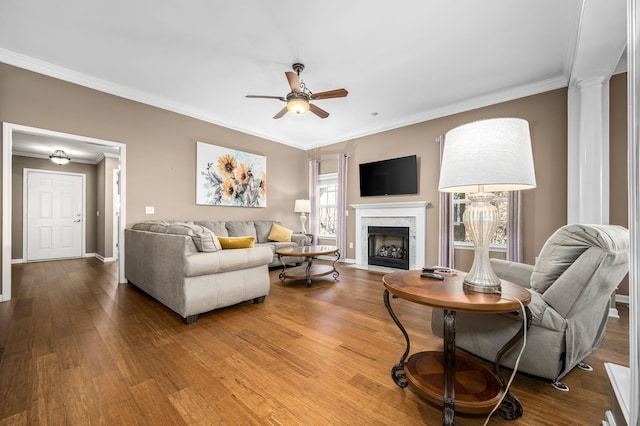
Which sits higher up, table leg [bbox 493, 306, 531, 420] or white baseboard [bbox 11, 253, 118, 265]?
table leg [bbox 493, 306, 531, 420]

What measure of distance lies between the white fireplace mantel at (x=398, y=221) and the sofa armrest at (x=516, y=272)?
2.25 metres

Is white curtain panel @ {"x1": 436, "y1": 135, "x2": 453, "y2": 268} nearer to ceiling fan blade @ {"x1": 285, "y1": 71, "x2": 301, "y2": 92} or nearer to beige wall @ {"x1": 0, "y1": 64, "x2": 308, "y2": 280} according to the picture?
ceiling fan blade @ {"x1": 285, "y1": 71, "x2": 301, "y2": 92}

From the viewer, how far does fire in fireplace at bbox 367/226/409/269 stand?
4629mm

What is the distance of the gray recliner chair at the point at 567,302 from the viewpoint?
1.33 metres

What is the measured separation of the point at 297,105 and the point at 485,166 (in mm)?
2286

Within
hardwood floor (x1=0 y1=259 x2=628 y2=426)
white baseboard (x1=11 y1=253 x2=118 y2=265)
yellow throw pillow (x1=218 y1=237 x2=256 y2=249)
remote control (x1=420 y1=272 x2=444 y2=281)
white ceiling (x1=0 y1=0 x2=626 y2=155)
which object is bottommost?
white baseboard (x1=11 y1=253 x2=118 y2=265)

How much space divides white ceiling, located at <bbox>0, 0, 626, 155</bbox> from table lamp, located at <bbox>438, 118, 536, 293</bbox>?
1.73m

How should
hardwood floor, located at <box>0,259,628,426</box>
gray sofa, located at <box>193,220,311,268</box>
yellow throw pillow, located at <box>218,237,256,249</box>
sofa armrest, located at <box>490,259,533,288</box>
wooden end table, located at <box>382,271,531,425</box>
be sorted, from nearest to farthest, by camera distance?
wooden end table, located at <box>382,271,531,425</box> < hardwood floor, located at <box>0,259,628,426</box> < sofa armrest, located at <box>490,259,533,288</box> < yellow throw pillow, located at <box>218,237,256,249</box> < gray sofa, located at <box>193,220,311,268</box>

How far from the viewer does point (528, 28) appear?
8.09ft

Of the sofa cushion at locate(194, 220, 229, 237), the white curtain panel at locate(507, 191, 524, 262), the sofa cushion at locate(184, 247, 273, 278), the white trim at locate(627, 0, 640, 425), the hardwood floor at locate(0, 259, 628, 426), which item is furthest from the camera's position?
the sofa cushion at locate(194, 220, 229, 237)

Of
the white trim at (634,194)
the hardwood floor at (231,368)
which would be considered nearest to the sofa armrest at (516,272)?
the hardwood floor at (231,368)

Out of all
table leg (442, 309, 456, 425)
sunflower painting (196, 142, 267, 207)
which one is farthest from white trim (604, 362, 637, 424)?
sunflower painting (196, 142, 267, 207)

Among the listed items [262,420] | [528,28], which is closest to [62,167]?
[262,420]

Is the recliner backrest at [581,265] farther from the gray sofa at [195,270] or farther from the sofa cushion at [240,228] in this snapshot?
the sofa cushion at [240,228]
